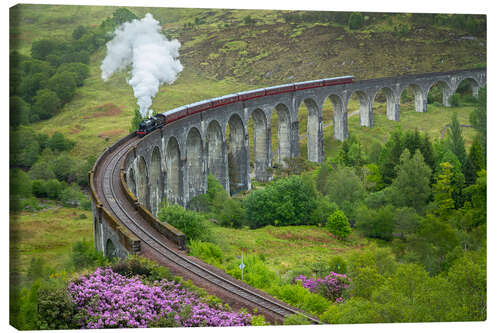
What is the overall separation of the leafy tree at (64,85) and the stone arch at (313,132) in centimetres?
2856

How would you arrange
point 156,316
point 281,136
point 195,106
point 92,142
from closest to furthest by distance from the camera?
1. point 156,316
2. point 195,106
3. point 92,142
4. point 281,136

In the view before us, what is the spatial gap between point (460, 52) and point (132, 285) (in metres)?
36.2

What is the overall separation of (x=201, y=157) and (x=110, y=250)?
2639cm

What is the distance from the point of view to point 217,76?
229ft

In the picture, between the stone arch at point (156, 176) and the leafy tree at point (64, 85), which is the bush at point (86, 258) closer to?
the stone arch at point (156, 176)

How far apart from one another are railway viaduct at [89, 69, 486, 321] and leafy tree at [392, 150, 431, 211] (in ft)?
24.4

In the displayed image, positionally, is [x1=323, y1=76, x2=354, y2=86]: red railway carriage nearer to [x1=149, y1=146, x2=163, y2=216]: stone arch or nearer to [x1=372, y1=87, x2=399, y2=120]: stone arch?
[x1=372, y1=87, x2=399, y2=120]: stone arch

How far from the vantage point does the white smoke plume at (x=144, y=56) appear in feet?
Answer: 167

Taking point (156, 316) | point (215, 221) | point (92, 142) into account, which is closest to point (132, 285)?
point (156, 316)

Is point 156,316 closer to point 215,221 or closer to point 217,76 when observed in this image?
point 215,221

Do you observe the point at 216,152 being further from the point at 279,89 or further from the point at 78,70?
the point at 78,70

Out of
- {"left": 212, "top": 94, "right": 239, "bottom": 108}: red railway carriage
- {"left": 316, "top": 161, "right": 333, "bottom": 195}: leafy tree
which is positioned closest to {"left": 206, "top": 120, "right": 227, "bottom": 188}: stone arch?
{"left": 212, "top": 94, "right": 239, "bottom": 108}: red railway carriage

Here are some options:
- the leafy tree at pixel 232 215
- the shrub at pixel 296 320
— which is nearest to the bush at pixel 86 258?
the shrub at pixel 296 320

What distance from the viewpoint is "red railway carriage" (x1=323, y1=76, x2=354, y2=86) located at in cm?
7244
